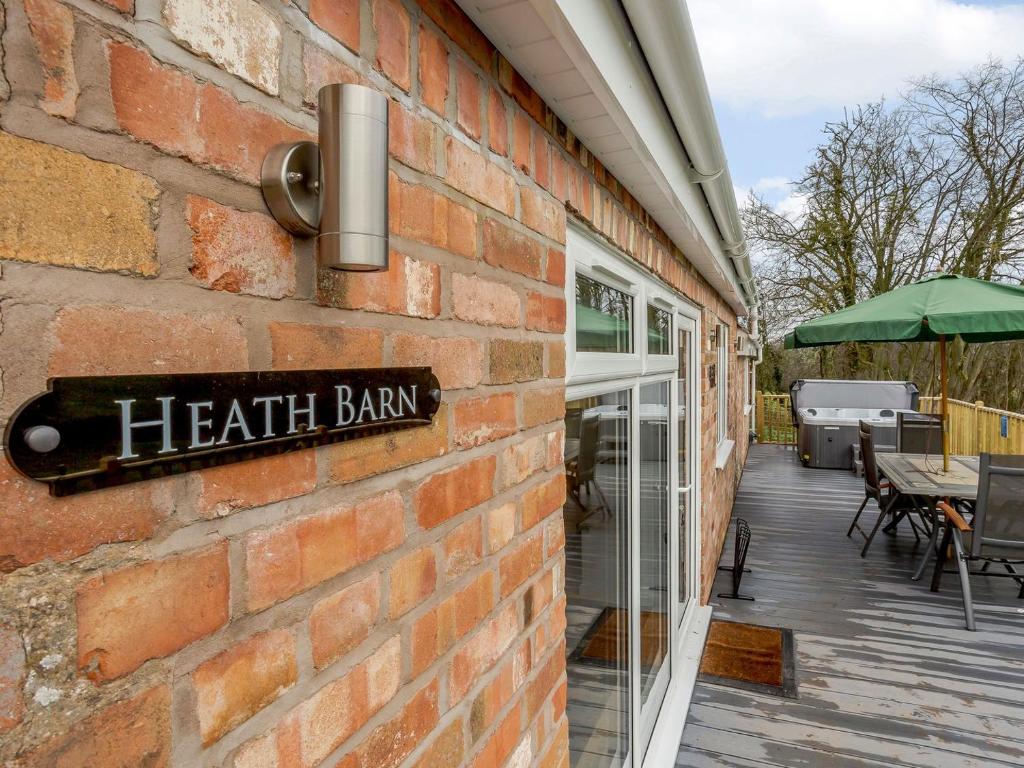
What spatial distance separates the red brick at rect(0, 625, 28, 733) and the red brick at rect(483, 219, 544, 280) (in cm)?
83

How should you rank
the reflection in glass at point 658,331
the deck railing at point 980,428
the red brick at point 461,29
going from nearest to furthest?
the red brick at point 461,29
the reflection in glass at point 658,331
the deck railing at point 980,428

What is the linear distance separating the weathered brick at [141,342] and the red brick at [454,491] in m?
0.38

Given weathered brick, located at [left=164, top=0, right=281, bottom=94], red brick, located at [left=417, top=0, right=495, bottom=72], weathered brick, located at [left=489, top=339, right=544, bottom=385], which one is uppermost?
red brick, located at [left=417, top=0, right=495, bottom=72]

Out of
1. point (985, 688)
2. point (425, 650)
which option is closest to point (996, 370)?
point (985, 688)

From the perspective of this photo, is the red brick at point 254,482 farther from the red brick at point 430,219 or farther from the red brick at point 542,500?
the red brick at point 542,500

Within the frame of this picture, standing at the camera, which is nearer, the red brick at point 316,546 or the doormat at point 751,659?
the red brick at point 316,546

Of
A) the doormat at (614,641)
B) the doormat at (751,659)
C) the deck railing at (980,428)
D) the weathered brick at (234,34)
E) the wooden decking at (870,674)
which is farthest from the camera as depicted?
the deck railing at (980,428)

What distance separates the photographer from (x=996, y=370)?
43.8 ft

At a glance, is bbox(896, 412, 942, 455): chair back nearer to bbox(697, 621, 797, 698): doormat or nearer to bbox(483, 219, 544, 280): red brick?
bbox(697, 621, 797, 698): doormat

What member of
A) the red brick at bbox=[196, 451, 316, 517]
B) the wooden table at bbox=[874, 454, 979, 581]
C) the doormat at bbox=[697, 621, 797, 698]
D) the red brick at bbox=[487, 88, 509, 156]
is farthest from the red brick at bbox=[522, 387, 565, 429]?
the wooden table at bbox=[874, 454, 979, 581]

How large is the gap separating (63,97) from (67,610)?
15.1 inches

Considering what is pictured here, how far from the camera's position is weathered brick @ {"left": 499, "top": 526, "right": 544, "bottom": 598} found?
1157mm

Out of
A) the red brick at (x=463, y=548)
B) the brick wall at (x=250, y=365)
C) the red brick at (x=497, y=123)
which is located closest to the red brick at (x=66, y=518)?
the brick wall at (x=250, y=365)

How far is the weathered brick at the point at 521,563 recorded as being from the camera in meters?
1.16
